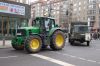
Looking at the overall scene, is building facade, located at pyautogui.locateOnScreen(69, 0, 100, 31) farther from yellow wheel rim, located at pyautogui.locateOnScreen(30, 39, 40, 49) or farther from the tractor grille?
yellow wheel rim, located at pyautogui.locateOnScreen(30, 39, 40, 49)

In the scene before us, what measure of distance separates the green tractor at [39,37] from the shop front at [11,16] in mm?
9436

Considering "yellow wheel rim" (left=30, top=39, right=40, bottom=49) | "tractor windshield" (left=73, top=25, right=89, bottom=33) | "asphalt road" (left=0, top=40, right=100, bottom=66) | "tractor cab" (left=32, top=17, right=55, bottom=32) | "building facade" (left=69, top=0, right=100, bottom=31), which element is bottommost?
"asphalt road" (left=0, top=40, right=100, bottom=66)

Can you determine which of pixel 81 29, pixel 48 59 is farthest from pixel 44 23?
pixel 81 29

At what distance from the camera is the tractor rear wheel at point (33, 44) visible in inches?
686

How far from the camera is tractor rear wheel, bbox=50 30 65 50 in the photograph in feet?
64.7

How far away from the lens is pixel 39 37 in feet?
60.4

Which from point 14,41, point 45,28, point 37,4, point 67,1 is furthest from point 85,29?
point 37,4

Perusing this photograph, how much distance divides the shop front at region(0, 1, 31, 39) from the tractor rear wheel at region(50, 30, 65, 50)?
9.40 m

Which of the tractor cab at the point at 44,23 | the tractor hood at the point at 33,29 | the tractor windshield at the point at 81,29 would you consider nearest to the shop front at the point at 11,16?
the tractor windshield at the point at 81,29

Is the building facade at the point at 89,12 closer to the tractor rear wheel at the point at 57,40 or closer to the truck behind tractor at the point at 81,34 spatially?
the truck behind tractor at the point at 81,34

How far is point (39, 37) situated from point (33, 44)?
0.78m

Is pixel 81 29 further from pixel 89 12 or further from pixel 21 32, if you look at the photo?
pixel 89 12

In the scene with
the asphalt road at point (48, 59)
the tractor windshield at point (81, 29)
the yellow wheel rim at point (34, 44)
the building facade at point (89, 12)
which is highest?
the building facade at point (89, 12)

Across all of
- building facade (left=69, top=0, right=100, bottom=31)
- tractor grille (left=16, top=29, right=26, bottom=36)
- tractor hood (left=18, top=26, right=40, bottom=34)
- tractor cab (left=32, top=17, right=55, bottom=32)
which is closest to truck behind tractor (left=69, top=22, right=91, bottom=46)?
tractor cab (left=32, top=17, right=55, bottom=32)
